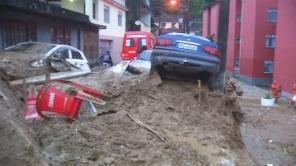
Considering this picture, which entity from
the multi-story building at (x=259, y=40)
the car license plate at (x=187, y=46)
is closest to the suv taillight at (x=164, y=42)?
the car license plate at (x=187, y=46)

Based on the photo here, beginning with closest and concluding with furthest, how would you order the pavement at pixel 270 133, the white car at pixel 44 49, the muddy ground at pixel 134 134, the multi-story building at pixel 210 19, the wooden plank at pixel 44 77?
the muddy ground at pixel 134 134 → the wooden plank at pixel 44 77 → the pavement at pixel 270 133 → the white car at pixel 44 49 → the multi-story building at pixel 210 19

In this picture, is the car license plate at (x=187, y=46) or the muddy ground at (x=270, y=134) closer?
the car license plate at (x=187, y=46)

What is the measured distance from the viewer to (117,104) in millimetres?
8000

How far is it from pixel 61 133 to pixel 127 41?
21.7 meters

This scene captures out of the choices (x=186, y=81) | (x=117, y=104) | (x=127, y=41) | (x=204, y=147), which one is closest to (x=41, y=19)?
(x=127, y=41)

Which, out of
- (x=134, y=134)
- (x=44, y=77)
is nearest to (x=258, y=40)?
(x=44, y=77)

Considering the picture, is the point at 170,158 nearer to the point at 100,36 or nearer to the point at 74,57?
the point at 74,57

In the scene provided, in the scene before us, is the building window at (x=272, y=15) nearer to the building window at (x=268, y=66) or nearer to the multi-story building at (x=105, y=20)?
the building window at (x=268, y=66)

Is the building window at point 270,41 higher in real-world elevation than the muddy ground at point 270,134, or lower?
higher

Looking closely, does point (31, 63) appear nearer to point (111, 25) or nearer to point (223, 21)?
point (223, 21)

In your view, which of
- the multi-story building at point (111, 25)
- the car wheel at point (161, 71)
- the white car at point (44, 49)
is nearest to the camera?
the car wheel at point (161, 71)

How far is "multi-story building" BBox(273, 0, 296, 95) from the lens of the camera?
22.4m

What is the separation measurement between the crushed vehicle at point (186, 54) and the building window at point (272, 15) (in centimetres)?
2141

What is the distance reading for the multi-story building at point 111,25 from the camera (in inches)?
1357
